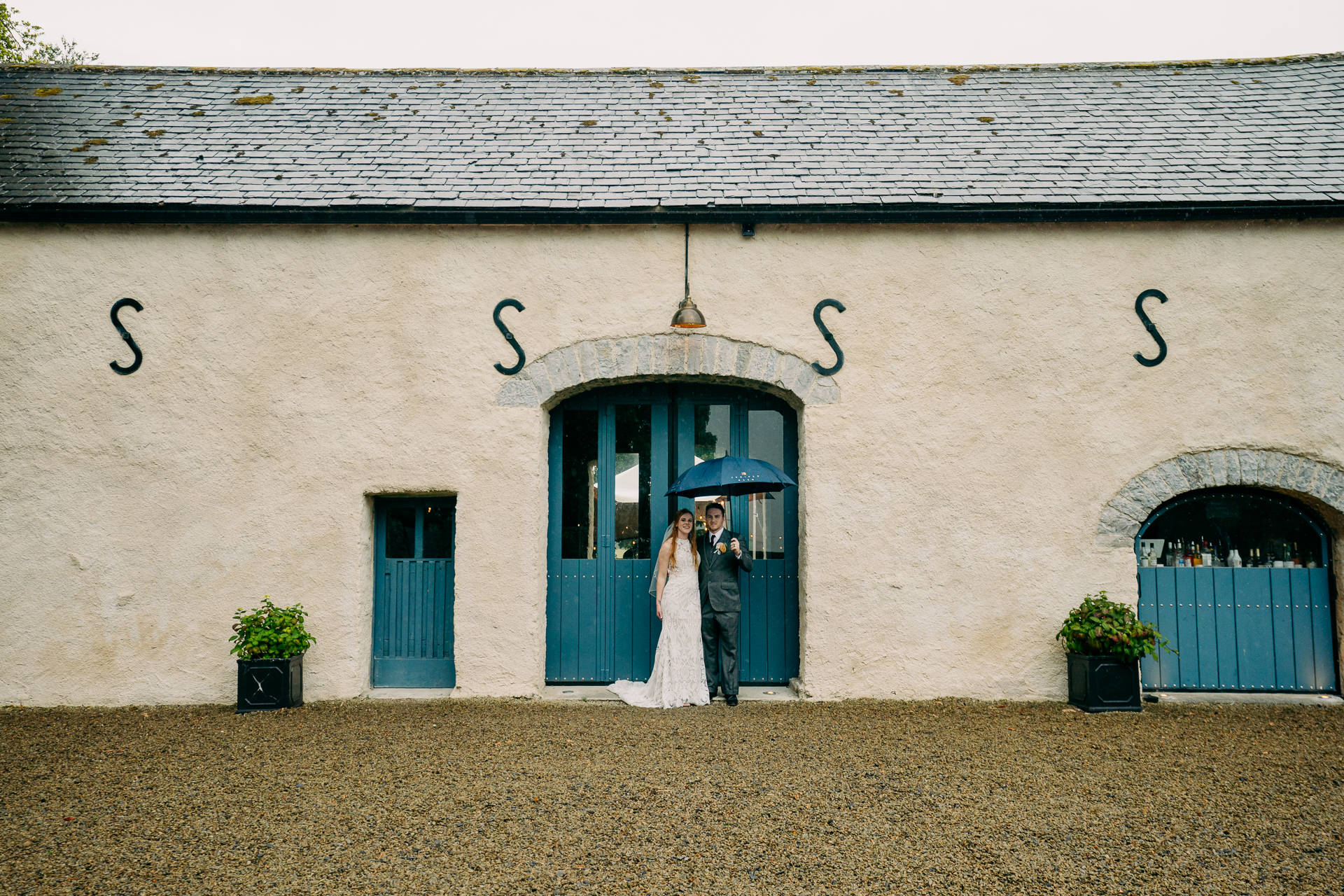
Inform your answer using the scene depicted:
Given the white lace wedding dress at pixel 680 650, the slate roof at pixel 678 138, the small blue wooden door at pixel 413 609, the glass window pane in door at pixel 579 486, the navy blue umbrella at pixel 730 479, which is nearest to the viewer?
the navy blue umbrella at pixel 730 479

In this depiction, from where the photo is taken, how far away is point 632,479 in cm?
716

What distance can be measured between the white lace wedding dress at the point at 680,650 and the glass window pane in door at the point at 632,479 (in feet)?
2.31

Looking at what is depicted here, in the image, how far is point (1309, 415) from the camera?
646 cm

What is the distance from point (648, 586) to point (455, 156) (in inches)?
167

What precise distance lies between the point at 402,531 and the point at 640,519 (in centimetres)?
210

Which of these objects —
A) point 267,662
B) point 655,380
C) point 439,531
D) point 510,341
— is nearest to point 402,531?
point 439,531

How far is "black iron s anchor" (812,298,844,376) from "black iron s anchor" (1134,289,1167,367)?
7.98ft

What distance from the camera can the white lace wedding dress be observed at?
21.0 ft

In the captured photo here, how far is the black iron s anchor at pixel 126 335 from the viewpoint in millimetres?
6602

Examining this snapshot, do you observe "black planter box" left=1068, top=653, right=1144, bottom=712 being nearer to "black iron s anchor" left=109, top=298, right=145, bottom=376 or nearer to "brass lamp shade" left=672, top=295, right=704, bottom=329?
"brass lamp shade" left=672, top=295, right=704, bottom=329

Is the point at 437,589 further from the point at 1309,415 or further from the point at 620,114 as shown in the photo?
the point at 1309,415

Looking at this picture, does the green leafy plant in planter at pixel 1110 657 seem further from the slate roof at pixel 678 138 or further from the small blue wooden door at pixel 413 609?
the small blue wooden door at pixel 413 609

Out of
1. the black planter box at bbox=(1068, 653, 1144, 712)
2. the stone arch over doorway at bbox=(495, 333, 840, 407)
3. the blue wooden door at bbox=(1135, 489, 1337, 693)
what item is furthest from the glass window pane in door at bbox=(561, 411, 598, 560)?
the blue wooden door at bbox=(1135, 489, 1337, 693)

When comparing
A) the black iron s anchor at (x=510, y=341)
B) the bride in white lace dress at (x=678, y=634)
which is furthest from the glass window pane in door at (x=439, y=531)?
the bride in white lace dress at (x=678, y=634)
